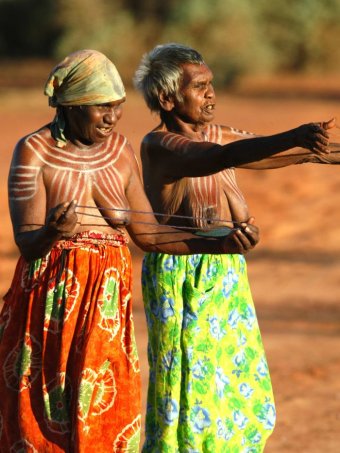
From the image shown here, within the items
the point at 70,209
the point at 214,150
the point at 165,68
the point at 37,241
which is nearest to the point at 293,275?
the point at 165,68

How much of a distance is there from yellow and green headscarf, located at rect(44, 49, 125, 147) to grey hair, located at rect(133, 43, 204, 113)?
24.7 inches

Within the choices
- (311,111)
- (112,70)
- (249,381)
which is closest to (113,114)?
(112,70)

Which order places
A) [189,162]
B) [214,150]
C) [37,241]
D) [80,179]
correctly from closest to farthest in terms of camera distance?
→ [37,241]
[80,179]
[214,150]
[189,162]

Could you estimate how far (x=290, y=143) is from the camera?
14.6ft

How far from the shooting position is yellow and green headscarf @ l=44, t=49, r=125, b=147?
4.31 metres

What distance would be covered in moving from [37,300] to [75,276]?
17cm

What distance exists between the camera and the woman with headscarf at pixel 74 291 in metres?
4.34

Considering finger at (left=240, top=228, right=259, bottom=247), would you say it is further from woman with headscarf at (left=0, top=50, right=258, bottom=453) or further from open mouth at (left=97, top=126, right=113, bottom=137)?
open mouth at (left=97, top=126, right=113, bottom=137)

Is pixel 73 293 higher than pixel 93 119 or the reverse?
the reverse

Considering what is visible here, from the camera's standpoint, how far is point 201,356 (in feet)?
16.4

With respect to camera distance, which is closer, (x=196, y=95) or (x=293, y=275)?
(x=196, y=95)

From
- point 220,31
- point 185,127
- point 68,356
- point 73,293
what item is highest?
point 220,31

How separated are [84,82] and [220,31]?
26.7 metres

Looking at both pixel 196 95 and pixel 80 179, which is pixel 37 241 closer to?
pixel 80 179
